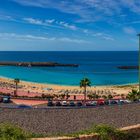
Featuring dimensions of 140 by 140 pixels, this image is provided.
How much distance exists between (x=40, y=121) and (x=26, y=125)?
1.53 metres

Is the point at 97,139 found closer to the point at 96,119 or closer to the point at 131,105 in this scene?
the point at 96,119

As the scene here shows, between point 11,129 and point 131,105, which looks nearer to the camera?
point 11,129

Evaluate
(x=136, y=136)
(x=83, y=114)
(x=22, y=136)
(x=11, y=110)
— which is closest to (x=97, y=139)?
(x=136, y=136)

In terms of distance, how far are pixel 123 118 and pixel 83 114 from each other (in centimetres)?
367

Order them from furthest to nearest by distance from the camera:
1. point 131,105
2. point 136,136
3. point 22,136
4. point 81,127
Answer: point 131,105 → point 81,127 → point 136,136 → point 22,136

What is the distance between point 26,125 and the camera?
30.6 metres

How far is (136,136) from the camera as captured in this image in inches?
1014

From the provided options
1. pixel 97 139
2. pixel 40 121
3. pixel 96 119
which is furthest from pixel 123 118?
pixel 97 139

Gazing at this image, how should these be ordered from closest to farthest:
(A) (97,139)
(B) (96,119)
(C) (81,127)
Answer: (A) (97,139)
(C) (81,127)
(B) (96,119)

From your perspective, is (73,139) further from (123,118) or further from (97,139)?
(123,118)

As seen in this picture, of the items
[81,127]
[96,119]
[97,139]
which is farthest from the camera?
[96,119]

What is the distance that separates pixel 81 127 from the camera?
1184 inches

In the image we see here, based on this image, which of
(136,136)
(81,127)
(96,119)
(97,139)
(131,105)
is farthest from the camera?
(131,105)

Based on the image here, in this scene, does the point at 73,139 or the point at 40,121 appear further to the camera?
the point at 40,121
